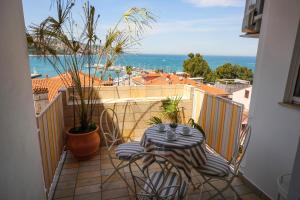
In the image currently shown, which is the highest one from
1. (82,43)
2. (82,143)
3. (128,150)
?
(82,43)

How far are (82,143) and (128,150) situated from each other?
3.05ft

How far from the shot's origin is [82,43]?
2619 mm

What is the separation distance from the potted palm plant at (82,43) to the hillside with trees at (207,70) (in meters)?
20.4

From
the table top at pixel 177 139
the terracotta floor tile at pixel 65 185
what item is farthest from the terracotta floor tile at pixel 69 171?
the table top at pixel 177 139

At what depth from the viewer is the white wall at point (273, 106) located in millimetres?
1811

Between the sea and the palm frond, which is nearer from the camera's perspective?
the palm frond

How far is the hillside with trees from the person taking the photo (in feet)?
74.6

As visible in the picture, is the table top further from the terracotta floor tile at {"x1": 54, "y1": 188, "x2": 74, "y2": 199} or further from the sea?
the sea

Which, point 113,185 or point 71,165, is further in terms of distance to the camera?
point 71,165

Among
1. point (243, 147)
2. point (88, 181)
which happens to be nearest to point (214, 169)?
point (243, 147)

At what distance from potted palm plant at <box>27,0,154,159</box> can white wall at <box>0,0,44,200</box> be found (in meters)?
1.01

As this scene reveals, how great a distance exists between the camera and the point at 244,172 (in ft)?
8.10

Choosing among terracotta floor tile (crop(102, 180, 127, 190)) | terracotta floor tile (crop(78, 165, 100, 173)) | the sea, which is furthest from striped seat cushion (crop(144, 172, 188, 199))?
the sea

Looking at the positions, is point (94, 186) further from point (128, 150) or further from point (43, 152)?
point (43, 152)
